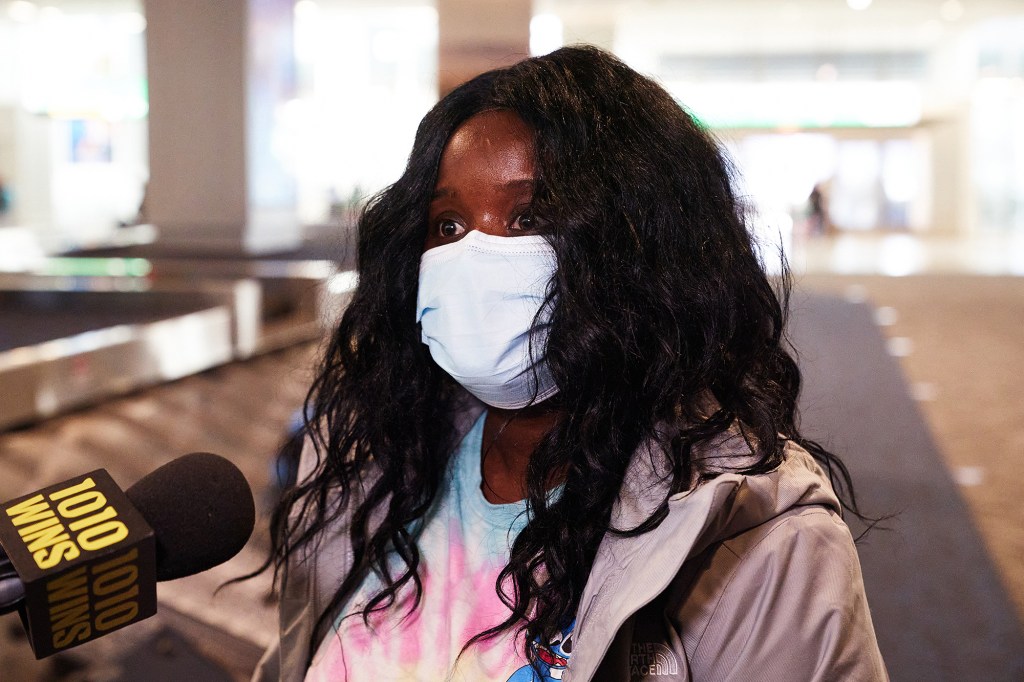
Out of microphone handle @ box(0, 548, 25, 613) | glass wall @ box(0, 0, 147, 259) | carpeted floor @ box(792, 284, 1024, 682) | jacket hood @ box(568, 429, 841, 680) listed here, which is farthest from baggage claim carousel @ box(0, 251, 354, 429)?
glass wall @ box(0, 0, 147, 259)

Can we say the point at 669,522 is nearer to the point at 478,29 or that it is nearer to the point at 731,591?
the point at 731,591

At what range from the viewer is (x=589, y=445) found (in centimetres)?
120

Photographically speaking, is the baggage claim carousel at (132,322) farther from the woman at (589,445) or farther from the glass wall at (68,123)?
the glass wall at (68,123)

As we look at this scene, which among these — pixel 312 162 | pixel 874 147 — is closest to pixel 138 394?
pixel 312 162

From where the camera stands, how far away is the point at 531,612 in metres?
1.21

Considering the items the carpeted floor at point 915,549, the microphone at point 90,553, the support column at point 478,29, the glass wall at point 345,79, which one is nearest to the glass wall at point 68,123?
the glass wall at point 345,79

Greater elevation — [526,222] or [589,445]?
[526,222]

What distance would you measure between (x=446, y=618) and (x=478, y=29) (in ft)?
19.5

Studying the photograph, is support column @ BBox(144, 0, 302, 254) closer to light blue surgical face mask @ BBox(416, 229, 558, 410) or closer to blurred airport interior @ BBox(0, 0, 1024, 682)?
blurred airport interior @ BBox(0, 0, 1024, 682)

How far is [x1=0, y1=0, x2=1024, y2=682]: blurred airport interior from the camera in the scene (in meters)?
2.73

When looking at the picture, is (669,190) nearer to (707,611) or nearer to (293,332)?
(707,611)

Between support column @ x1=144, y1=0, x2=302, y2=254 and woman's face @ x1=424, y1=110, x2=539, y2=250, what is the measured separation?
10.2 meters

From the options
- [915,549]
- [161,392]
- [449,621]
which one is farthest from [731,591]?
[161,392]

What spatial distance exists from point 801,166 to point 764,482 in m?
22.9
